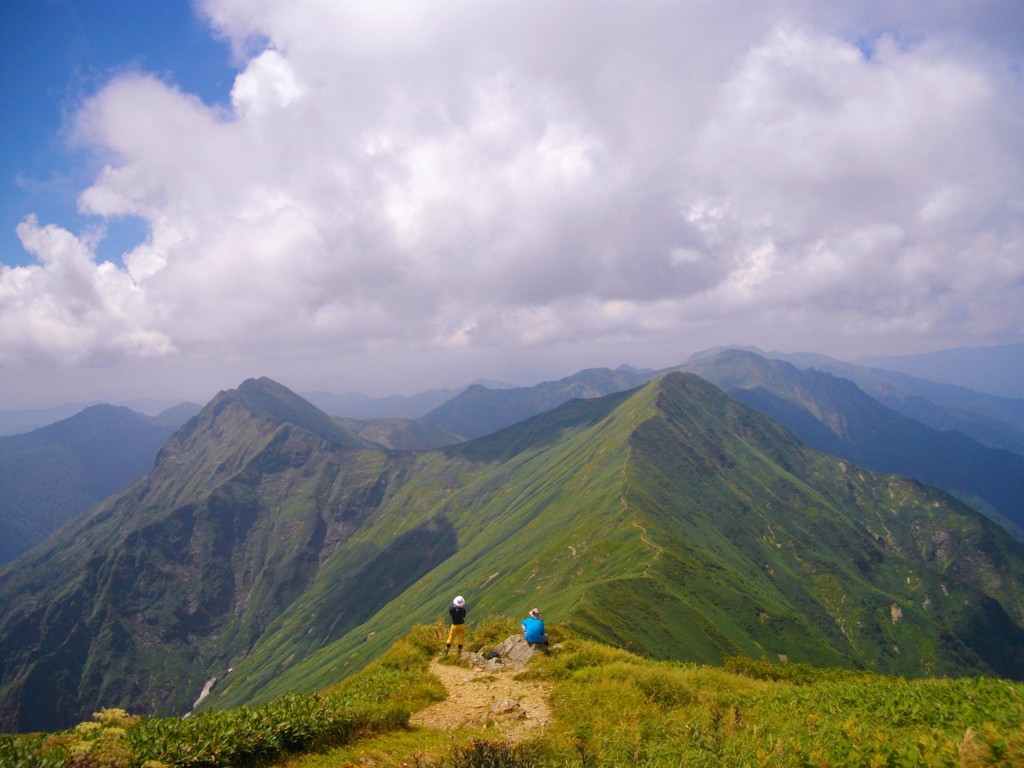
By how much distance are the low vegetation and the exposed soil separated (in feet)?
2.04

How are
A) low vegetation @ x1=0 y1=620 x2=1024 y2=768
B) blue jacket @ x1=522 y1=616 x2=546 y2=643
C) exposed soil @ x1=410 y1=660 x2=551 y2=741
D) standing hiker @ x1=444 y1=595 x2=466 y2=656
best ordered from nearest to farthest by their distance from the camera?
low vegetation @ x1=0 y1=620 x2=1024 y2=768 → exposed soil @ x1=410 y1=660 x2=551 y2=741 → blue jacket @ x1=522 y1=616 x2=546 y2=643 → standing hiker @ x1=444 y1=595 x2=466 y2=656

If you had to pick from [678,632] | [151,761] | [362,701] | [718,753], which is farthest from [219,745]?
[678,632]

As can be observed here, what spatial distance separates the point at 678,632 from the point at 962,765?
11631 cm

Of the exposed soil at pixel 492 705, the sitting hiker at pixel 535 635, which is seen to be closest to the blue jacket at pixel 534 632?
the sitting hiker at pixel 535 635

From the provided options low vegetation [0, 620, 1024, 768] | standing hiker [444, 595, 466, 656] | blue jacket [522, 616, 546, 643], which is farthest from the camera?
standing hiker [444, 595, 466, 656]

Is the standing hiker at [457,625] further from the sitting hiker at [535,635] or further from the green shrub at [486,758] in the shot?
the green shrub at [486,758]

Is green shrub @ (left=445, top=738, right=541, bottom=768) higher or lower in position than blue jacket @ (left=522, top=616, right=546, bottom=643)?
higher

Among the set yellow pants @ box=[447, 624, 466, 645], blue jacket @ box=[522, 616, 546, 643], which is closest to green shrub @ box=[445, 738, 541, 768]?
blue jacket @ box=[522, 616, 546, 643]

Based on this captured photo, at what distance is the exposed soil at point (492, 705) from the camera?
19.4 meters

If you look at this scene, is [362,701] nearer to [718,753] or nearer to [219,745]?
Result: [219,745]

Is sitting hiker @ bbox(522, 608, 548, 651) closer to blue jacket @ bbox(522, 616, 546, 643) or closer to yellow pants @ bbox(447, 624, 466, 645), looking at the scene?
blue jacket @ bbox(522, 616, 546, 643)

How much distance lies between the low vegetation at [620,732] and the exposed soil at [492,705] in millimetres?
622

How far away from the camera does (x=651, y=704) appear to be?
64.3ft

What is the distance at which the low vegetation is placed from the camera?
1260 cm
